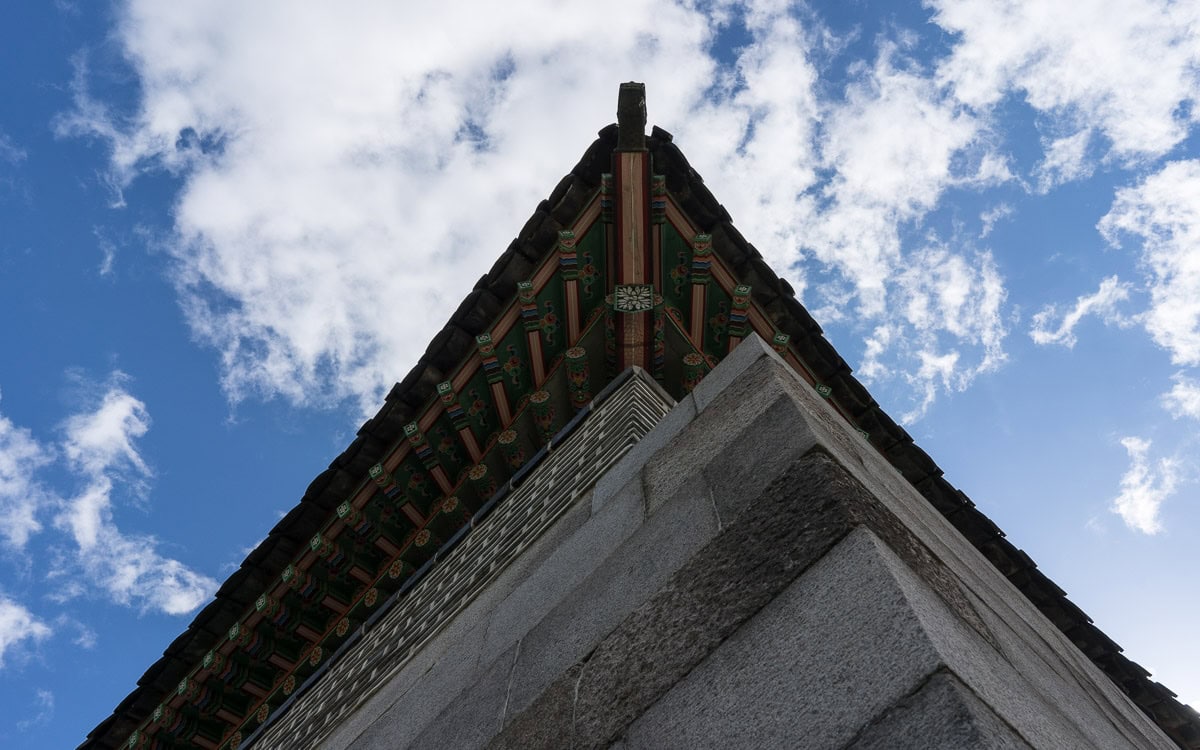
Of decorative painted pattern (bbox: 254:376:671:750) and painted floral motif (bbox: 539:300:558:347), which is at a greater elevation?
painted floral motif (bbox: 539:300:558:347)

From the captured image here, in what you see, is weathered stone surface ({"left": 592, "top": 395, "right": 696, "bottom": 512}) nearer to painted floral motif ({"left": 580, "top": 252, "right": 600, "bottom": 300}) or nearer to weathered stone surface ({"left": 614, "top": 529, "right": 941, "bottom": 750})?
weathered stone surface ({"left": 614, "top": 529, "right": 941, "bottom": 750})

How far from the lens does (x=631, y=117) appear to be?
6137mm

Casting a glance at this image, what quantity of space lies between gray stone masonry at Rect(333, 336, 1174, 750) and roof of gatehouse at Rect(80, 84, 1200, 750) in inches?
111

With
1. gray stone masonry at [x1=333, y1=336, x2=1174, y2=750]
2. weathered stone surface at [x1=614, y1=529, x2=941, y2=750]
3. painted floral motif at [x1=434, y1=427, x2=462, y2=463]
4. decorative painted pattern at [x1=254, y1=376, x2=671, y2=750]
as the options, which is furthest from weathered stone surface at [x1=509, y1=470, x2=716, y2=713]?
painted floral motif at [x1=434, y1=427, x2=462, y2=463]

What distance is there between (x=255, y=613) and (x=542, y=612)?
543 centimetres

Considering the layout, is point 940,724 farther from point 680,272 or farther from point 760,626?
point 680,272

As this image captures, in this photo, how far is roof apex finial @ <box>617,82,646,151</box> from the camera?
19.9 feet

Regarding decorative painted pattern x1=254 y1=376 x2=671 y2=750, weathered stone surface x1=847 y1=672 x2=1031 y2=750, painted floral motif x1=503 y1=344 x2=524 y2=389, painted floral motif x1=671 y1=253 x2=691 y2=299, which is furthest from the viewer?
painted floral motif x1=503 y1=344 x2=524 y2=389

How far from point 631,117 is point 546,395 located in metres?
2.15

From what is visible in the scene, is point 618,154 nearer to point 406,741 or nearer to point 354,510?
point 354,510

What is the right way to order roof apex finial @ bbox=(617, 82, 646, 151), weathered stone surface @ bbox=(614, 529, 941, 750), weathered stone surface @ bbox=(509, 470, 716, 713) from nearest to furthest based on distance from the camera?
1. weathered stone surface @ bbox=(614, 529, 941, 750)
2. weathered stone surface @ bbox=(509, 470, 716, 713)
3. roof apex finial @ bbox=(617, 82, 646, 151)

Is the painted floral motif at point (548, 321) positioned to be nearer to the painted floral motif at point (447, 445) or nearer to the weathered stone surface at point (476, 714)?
the painted floral motif at point (447, 445)

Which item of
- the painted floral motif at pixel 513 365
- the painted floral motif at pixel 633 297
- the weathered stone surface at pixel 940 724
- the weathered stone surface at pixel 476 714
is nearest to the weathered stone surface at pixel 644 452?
the weathered stone surface at pixel 476 714

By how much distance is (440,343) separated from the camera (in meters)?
6.78
